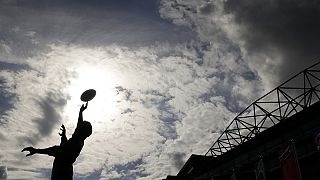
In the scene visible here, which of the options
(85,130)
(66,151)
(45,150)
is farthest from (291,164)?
(45,150)

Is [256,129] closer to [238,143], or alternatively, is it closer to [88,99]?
[238,143]

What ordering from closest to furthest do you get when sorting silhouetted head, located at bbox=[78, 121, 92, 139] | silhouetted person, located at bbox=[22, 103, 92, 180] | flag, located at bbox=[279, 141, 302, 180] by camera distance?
silhouetted person, located at bbox=[22, 103, 92, 180], silhouetted head, located at bbox=[78, 121, 92, 139], flag, located at bbox=[279, 141, 302, 180]

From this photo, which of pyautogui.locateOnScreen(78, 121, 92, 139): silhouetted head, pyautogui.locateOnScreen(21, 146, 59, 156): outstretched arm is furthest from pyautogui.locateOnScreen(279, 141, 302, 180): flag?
pyautogui.locateOnScreen(21, 146, 59, 156): outstretched arm

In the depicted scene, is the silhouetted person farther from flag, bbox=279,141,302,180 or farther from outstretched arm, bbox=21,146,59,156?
flag, bbox=279,141,302,180

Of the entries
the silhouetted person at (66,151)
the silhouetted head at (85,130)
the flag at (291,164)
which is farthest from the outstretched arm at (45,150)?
the flag at (291,164)

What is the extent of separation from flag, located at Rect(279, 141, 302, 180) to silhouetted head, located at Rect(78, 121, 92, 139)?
10.7 meters

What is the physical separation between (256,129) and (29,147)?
21640 mm

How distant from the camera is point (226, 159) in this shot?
3027cm

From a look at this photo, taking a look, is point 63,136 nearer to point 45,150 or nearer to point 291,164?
point 45,150

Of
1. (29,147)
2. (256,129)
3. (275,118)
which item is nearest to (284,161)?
(275,118)

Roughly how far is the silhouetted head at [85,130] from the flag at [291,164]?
35.1 ft

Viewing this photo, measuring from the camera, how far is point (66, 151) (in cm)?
840

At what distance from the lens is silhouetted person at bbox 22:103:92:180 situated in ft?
27.0

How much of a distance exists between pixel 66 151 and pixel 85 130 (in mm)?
684
